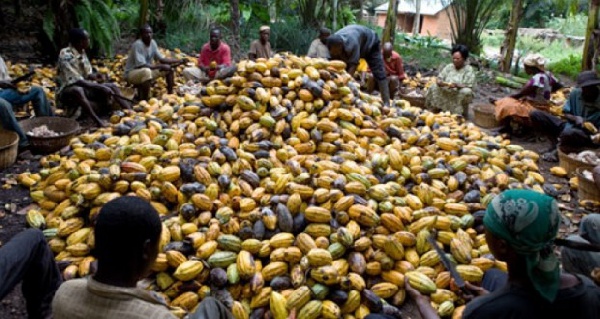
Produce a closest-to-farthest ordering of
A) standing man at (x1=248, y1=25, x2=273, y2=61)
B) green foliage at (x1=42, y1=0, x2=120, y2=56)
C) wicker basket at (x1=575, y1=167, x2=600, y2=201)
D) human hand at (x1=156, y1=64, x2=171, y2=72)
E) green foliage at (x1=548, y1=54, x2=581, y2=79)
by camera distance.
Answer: wicker basket at (x1=575, y1=167, x2=600, y2=201) → human hand at (x1=156, y1=64, x2=171, y2=72) → green foliage at (x1=42, y1=0, x2=120, y2=56) → standing man at (x1=248, y1=25, x2=273, y2=61) → green foliage at (x1=548, y1=54, x2=581, y2=79)

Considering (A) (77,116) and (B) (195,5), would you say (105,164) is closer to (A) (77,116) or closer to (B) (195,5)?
(A) (77,116)

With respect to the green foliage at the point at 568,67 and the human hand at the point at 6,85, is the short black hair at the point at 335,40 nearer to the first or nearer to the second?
the human hand at the point at 6,85

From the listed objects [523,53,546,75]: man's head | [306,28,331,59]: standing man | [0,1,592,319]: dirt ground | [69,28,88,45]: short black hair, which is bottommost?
[0,1,592,319]: dirt ground

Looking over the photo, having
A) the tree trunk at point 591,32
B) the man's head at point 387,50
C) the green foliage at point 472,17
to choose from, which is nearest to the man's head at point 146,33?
the man's head at point 387,50

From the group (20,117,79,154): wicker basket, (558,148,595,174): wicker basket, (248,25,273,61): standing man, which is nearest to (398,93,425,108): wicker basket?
(248,25,273,61): standing man

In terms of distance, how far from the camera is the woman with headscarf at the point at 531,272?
1.49m

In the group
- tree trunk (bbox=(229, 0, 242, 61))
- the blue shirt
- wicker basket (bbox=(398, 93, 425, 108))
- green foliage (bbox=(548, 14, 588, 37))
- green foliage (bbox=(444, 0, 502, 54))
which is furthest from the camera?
green foliage (bbox=(548, 14, 588, 37))

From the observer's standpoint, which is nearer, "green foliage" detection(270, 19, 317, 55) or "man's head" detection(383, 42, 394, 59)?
"man's head" detection(383, 42, 394, 59)

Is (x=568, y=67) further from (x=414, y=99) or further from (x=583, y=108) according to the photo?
(x=583, y=108)

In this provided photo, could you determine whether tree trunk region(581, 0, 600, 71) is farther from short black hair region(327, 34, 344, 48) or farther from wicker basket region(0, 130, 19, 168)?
wicker basket region(0, 130, 19, 168)

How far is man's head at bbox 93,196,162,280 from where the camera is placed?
1456mm

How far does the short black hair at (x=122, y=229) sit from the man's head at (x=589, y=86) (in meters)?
5.11

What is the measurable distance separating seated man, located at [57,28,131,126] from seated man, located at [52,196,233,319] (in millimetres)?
4583

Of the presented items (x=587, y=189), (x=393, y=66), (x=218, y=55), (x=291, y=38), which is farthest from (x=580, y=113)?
(x=291, y=38)
